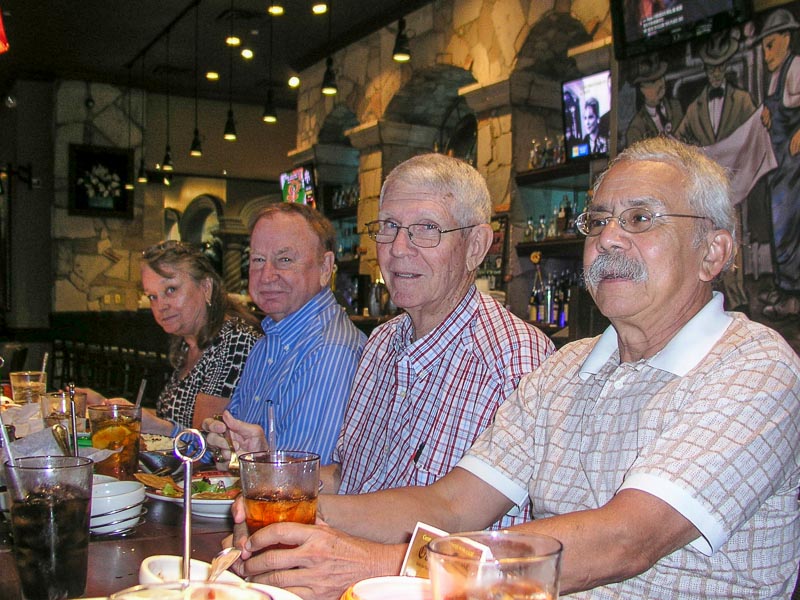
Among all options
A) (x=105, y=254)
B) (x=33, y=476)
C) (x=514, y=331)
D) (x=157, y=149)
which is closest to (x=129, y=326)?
(x=105, y=254)

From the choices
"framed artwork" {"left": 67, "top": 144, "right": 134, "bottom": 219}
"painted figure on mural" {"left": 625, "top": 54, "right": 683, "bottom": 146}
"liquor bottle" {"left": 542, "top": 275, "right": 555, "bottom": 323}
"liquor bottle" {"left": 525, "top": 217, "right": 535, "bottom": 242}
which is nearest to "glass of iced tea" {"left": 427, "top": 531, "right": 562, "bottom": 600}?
"painted figure on mural" {"left": 625, "top": 54, "right": 683, "bottom": 146}

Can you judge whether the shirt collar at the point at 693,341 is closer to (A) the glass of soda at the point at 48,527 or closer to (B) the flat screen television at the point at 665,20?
(A) the glass of soda at the point at 48,527

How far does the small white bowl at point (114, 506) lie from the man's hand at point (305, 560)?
1.39ft

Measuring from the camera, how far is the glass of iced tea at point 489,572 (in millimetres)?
668

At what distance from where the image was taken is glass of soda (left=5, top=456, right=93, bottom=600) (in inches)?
43.3

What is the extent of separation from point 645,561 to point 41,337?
35.0 feet

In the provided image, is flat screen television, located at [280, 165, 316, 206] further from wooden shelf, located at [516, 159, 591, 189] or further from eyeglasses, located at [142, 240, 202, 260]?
eyeglasses, located at [142, 240, 202, 260]

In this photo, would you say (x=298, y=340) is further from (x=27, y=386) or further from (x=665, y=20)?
(x=665, y=20)

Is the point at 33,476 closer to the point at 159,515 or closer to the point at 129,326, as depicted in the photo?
the point at 159,515

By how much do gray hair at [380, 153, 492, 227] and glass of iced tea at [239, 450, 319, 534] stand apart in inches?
41.6

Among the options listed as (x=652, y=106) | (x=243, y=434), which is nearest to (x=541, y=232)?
(x=652, y=106)

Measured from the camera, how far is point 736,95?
4262 mm

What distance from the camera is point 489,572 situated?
665 mm

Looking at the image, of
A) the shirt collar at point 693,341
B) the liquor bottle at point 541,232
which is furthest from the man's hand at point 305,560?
the liquor bottle at point 541,232
